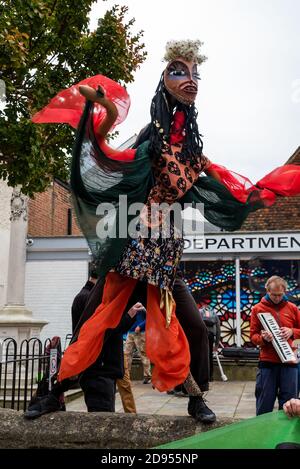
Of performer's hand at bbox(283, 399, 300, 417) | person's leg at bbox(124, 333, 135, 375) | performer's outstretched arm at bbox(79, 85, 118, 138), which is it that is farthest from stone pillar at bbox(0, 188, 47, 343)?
performer's hand at bbox(283, 399, 300, 417)

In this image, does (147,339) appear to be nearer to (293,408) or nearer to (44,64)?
(293,408)

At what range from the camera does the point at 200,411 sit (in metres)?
3.10

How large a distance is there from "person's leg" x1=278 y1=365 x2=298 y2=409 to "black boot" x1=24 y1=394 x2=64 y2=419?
8.13ft

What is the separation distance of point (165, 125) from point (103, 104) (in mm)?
447

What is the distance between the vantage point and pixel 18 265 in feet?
34.7

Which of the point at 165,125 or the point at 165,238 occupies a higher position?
the point at 165,125

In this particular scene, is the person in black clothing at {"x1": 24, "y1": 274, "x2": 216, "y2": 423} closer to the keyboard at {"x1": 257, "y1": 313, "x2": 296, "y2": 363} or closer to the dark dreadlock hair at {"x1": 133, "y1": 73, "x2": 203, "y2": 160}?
the dark dreadlock hair at {"x1": 133, "y1": 73, "x2": 203, "y2": 160}

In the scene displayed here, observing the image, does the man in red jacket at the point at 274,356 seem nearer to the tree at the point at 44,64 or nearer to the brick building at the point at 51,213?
the tree at the point at 44,64

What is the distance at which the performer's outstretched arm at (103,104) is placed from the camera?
2.89 m

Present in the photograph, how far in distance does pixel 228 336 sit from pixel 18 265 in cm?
583

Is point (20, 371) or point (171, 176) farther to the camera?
point (20, 371)

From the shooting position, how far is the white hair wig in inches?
128

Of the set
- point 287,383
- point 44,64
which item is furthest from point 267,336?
point 44,64
